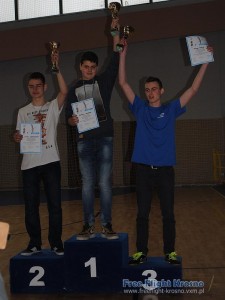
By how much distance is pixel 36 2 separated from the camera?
14797mm

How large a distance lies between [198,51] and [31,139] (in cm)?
171

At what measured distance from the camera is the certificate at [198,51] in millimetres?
4527

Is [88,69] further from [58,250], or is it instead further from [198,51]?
[58,250]

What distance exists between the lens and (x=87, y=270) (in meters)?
4.48

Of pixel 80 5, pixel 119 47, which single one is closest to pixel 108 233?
pixel 119 47

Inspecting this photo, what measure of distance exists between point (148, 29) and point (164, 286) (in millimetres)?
11010

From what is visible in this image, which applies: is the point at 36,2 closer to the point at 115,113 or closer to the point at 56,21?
the point at 56,21

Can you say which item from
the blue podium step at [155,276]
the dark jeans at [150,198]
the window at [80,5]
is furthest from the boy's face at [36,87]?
the window at [80,5]

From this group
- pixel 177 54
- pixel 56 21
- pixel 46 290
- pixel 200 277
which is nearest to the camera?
pixel 46 290

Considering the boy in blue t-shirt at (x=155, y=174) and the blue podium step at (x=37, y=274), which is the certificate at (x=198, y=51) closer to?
the boy in blue t-shirt at (x=155, y=174)

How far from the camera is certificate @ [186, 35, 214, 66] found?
178 inches

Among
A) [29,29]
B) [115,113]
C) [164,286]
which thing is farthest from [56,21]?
[164,286]

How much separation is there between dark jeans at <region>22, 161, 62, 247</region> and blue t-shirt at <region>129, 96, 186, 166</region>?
77 centimetres

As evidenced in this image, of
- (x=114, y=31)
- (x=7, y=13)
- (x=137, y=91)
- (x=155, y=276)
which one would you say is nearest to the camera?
(x=155, y=276)
